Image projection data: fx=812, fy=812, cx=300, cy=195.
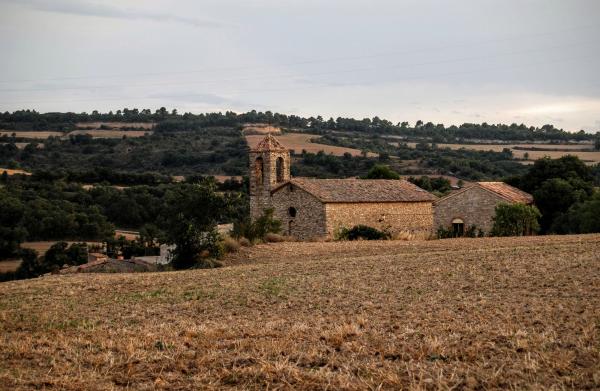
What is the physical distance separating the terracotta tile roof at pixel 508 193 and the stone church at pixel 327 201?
343 cm

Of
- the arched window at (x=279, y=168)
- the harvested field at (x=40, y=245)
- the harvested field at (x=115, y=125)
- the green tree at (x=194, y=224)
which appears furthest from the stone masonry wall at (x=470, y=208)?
the harvested field at (x=115, y=125)

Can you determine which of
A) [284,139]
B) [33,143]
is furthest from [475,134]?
[33,143]

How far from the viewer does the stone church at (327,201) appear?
129 feet

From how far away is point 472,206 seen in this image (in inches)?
→ 1732

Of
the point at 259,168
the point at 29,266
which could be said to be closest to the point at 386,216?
the point at 259,168

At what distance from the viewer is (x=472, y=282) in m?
17.1

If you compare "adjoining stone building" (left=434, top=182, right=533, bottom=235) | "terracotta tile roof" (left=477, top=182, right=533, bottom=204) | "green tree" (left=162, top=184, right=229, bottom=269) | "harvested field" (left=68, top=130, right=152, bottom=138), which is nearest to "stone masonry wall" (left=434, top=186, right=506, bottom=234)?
"adjoining stone building" (left=434, top=182, right=533, bottom=235)

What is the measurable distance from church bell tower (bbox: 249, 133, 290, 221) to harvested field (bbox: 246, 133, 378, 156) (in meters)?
40.6

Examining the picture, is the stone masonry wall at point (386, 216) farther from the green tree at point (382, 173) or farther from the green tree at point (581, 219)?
the green tree at point (382, 173)

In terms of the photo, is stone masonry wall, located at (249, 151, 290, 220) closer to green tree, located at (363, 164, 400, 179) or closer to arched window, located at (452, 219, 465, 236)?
arched window, located at (452, 219, 465, 236)

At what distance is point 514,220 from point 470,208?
15.8 ft

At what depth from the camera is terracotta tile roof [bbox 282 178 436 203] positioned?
39844mm

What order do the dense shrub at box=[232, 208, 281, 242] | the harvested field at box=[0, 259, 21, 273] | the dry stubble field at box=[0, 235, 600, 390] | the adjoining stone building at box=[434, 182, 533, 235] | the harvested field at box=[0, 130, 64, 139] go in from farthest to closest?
the harvested field at box=[0, 130, 64, 139] < the adjoining stone building at box=[434, 182, 533, 235] < the harvested field at box=[0, 259, 21, 273] < the dense shrub at box=[232, 208, 281, 242] < the dry stubble field at box=[0, 235, 600, 390]

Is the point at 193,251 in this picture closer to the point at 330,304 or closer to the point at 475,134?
the point at 330,304
